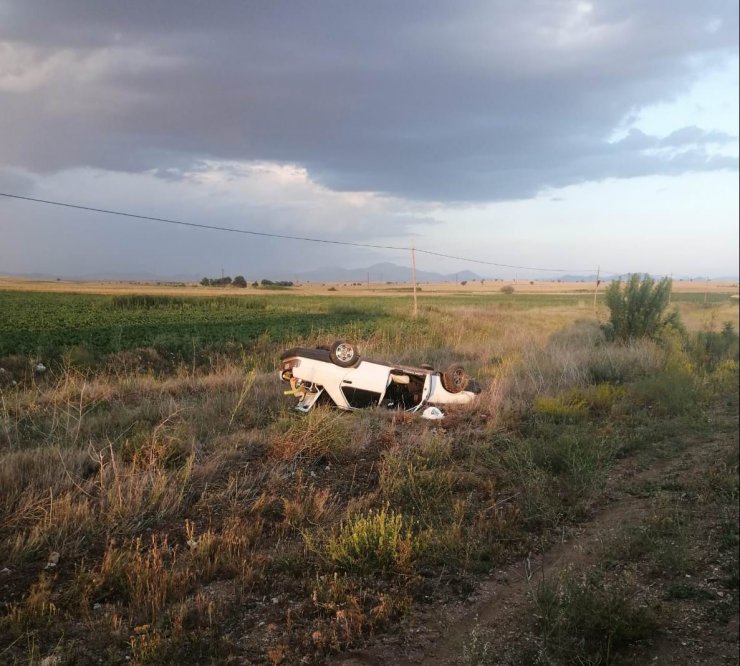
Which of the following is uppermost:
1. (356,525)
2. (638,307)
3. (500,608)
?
(638,307)

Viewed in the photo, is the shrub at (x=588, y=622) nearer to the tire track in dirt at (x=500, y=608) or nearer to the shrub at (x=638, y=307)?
the tire track in dirt at (x=500, y=608)

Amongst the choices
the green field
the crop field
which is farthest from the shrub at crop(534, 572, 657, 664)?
the green field

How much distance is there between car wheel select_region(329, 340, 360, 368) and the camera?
7574 millimetres

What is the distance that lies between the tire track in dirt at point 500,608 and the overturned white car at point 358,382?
339 centimetres

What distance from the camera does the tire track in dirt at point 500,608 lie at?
3.07 m

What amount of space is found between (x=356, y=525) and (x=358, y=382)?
3.78 meters

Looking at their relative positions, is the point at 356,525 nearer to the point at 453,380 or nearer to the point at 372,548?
the point at 372,548

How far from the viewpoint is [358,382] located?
781 centimetres

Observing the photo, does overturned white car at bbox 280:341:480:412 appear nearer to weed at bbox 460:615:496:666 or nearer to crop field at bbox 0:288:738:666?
crop field at bbox 0:288:738:666

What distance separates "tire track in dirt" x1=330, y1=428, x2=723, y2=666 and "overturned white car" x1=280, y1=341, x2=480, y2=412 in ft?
11.1

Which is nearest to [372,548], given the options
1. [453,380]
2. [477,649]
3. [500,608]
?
[500,608]

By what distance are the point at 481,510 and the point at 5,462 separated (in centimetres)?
447

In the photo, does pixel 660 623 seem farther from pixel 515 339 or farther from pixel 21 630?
pixel 515 339


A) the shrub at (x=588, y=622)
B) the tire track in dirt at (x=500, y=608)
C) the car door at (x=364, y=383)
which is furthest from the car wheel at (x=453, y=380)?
the shrub at (x=588, y=622)
